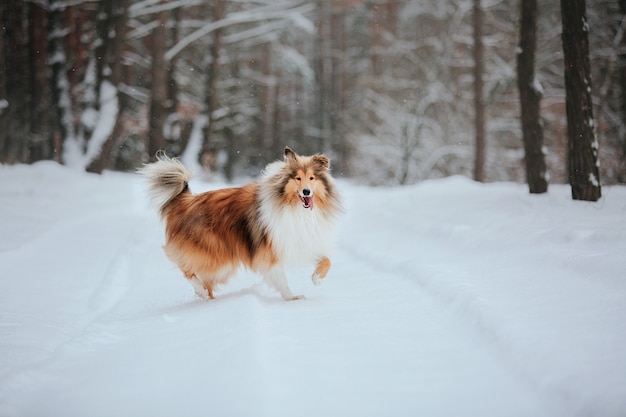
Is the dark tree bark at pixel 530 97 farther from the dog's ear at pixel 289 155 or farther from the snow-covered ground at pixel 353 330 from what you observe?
the dog's ear at pixel 289 155

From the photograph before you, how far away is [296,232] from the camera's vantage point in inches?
202

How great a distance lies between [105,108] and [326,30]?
21866 millimetres

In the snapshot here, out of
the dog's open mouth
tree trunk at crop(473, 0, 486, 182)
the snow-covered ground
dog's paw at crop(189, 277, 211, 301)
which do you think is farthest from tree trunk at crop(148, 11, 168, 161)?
the dog's open mouth

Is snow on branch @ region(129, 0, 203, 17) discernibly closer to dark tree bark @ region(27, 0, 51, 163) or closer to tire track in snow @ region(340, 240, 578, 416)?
dark tree bark @ region(27, 0, 51, 163)

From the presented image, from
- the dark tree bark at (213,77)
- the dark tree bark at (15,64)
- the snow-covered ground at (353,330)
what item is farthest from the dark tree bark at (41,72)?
the snow-covered ground at (353,330)

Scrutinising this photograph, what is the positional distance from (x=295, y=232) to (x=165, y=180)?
164 centimetres

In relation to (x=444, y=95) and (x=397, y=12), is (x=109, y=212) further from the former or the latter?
(x=397, y=12)

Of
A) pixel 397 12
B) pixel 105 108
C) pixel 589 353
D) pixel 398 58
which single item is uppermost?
pixel 397 12

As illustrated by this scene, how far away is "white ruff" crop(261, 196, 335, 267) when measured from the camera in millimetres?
5117

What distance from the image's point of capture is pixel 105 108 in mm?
14023

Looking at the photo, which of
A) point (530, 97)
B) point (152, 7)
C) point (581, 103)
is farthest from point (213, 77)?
point (581, 103)

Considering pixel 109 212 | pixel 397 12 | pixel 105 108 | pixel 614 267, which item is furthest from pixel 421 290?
pixel 397 12

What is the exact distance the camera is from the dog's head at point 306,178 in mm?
5055

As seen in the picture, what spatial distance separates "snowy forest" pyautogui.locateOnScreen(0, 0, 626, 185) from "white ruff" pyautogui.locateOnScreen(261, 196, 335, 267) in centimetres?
511
